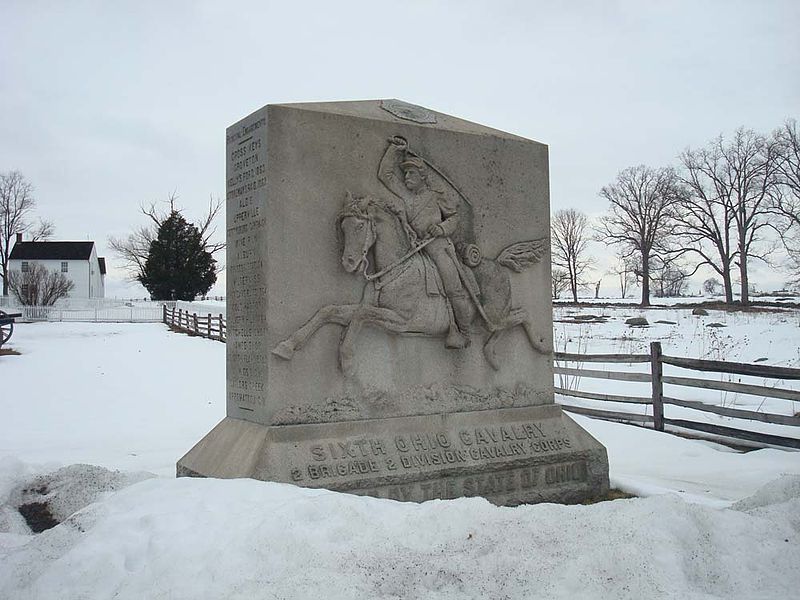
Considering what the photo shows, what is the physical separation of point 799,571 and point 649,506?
0.84m

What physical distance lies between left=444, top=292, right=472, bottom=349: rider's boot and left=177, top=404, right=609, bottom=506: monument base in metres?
0.63

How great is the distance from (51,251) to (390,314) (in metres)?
63.2

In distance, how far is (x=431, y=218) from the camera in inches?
248

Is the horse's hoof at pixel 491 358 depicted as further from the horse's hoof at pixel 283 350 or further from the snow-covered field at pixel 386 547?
the snow-covered field at pixel 386 547

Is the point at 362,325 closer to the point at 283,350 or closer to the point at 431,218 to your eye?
the point at 283,350

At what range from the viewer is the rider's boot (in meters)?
6.37

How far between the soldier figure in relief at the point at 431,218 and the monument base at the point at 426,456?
0.85 metres

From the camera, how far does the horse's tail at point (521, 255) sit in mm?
6812

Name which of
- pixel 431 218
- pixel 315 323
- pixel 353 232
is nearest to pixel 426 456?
pixel 315 323

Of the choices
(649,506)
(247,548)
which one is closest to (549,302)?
(649,506)

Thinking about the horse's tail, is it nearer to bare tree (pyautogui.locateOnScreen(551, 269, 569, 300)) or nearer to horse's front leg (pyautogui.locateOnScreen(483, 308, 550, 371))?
horse's front leg (pyautogui.locateOnScreen(483, 308, 550, 371))

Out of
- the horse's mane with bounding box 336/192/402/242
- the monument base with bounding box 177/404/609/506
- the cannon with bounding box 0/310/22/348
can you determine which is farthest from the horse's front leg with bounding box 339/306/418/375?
the cannon with bounding box 0/310/22/348

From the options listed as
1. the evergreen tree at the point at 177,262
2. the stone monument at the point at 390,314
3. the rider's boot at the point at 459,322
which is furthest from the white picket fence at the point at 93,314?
the rider's boot at the point at 459,322

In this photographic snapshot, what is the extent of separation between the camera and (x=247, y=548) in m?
3.80
